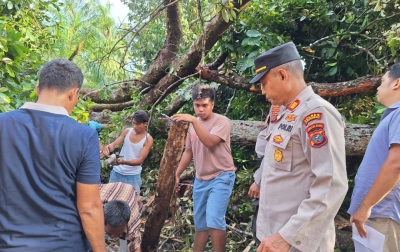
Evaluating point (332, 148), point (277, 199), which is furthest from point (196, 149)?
point (332, 148)

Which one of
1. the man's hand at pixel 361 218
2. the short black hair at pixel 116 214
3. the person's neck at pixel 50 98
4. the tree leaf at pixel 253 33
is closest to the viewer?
the person's neck at pixel 50 98

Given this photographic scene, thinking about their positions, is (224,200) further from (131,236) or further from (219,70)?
(219,70)

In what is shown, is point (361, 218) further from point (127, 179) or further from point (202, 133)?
point (127, 179)

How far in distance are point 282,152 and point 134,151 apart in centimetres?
321

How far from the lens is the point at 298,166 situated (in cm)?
176

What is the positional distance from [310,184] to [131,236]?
5.63 ft

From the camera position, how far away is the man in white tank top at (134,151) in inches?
181

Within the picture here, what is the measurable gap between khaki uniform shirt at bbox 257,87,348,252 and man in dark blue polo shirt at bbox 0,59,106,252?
3.25ft

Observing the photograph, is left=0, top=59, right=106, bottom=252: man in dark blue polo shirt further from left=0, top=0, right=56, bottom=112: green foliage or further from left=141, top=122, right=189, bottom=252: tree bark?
left=141, top=122, right=189, bottom=252: tree bark

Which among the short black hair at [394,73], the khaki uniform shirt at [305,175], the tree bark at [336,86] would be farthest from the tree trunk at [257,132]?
the khaki uniform shirt at [305,175]

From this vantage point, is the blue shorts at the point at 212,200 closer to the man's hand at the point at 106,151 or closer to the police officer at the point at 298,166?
the police officer at the point at 298,166

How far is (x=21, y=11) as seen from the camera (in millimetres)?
4633

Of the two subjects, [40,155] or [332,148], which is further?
[40,155]

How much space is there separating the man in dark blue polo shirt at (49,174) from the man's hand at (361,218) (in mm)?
1592
